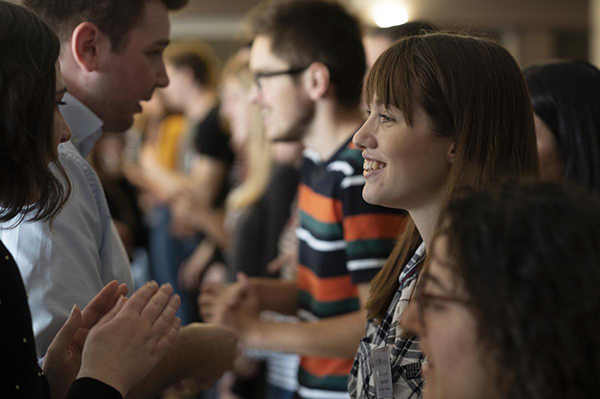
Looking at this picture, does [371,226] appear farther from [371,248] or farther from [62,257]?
[62,257]

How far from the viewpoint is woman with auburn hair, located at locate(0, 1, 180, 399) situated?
1.10 metres

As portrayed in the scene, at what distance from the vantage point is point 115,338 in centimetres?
130

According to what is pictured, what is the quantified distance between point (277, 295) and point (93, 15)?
97cm

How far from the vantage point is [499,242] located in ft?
2.71

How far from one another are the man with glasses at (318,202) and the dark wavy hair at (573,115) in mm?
461

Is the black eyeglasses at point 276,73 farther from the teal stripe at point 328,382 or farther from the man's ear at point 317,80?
the teal stripe at point 328,382

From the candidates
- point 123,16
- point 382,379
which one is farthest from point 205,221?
point 382,379

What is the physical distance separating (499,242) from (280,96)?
1.41m

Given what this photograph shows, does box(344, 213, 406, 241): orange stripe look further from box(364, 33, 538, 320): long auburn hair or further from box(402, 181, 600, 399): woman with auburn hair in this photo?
box(402, 181, 600, 399): woman with auburn hair

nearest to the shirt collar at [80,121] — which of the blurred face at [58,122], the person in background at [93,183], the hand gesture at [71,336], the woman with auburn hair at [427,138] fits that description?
the person in background at [93,183]

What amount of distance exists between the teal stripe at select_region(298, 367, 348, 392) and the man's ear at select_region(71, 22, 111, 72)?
1.04 m

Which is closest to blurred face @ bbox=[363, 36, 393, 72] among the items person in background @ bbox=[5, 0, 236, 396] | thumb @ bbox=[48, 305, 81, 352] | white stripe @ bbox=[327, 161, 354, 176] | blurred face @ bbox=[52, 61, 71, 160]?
white stripe @ bbox=[327, 161, 354, 176]

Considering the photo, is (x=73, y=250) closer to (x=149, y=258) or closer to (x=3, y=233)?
(x=3, y=233)

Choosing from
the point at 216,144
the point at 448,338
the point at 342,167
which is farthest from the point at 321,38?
the point at 216,144
